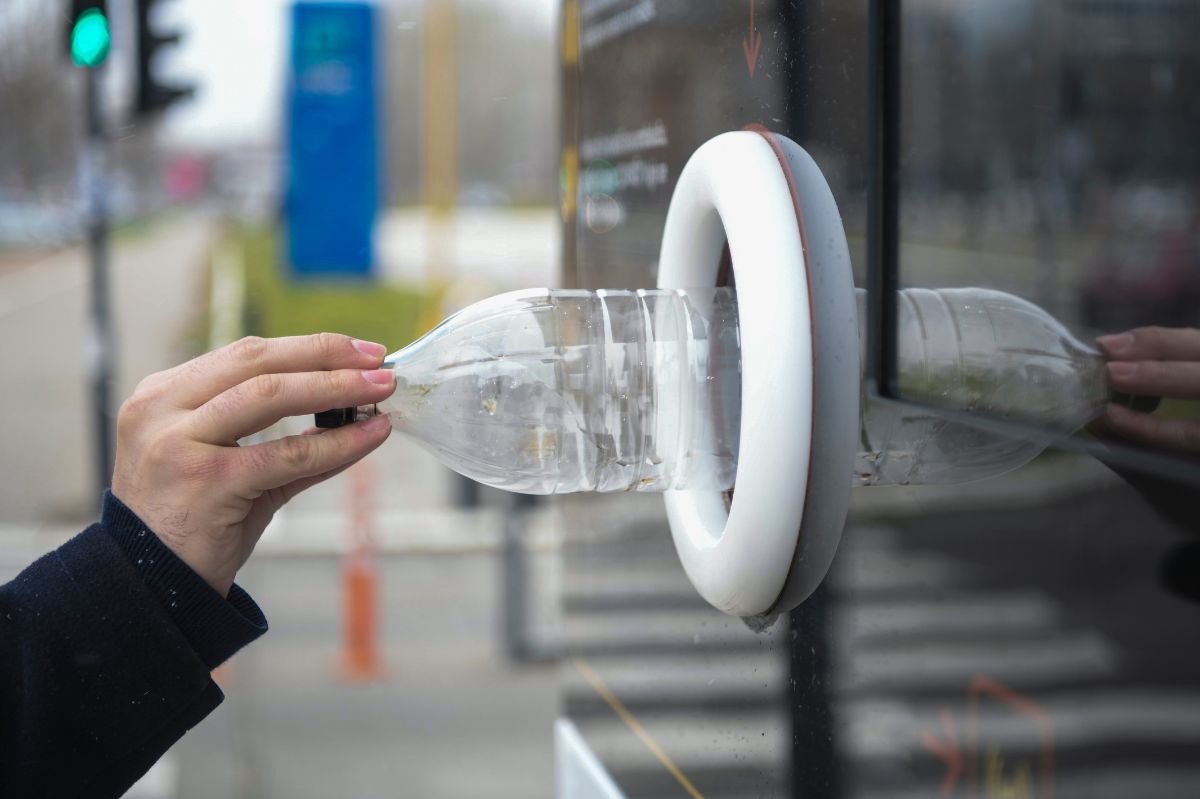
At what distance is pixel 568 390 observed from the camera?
50.4 inches

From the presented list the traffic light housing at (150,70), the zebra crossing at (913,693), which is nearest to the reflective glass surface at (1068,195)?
the zebra crossing at (913,693)

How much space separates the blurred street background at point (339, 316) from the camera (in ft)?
17.3

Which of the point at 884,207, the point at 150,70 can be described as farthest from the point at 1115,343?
the point at 150,70

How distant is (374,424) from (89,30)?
5.07 m

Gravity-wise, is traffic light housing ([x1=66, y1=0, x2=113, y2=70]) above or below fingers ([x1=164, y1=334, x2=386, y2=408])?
above

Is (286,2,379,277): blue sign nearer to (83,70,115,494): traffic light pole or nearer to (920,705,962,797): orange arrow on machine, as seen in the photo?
(83,70,115,494): traffic light pole

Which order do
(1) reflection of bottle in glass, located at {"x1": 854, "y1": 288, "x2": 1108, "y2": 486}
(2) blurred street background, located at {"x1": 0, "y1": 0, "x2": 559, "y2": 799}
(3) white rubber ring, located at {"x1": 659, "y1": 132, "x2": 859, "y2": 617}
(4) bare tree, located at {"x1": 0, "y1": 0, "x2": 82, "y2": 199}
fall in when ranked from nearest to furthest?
(1) reflection of bottle in glass, located at {"x1": 854, "y1": 288, "x2": 1108, "y2": 486} → (3) white rubber ring, located at {"x1": 659, "y1": 132, "x2": 859, "y2": 617} → (2) blurred street background, located at {"x1": 0, "y1": 0, "x2": 559, "y2": 799} → (4) bare tree, located at {"x1": 0, "y1": 0, "x2": 82, "y2": 199}

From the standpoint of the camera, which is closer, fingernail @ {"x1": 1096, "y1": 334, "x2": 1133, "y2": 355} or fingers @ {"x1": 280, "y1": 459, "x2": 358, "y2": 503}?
fingernail @ {"x1": 1096, "y1": 334, "x2": 1133, "y2": 355}

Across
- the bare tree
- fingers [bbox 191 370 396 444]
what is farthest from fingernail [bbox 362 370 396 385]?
the bare tree

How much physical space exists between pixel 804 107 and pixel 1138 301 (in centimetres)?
47

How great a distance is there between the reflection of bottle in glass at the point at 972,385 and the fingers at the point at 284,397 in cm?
41

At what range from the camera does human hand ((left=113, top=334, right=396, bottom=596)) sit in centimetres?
107

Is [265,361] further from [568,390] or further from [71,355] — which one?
[71,355]

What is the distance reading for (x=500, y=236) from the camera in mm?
18141
